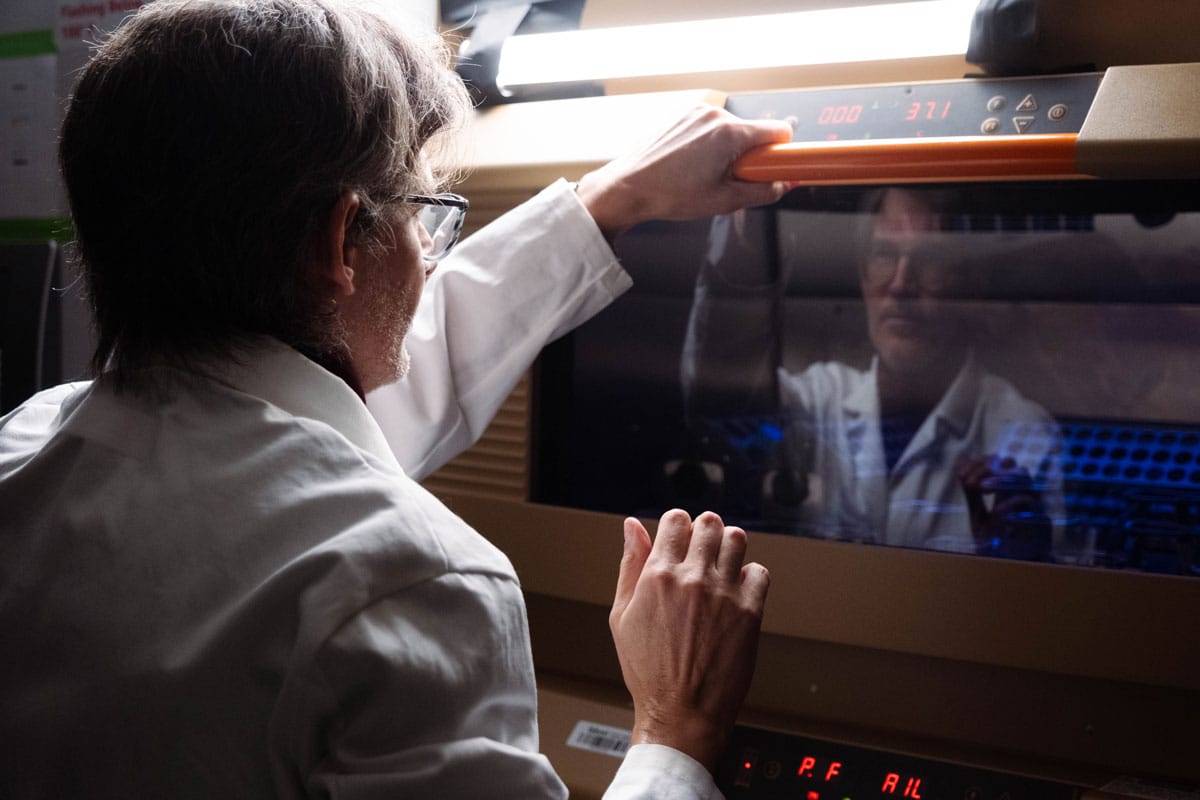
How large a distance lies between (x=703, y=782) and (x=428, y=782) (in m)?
0.24

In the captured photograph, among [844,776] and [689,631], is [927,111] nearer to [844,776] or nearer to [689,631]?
[689,631]

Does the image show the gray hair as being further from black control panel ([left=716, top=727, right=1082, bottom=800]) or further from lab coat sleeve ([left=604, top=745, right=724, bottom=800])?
black control panel ([left=716, top=727, right=1082, bottom=800])

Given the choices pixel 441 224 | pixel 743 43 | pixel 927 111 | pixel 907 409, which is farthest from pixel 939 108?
pixel 441 224

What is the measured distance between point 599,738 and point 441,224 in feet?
1.87

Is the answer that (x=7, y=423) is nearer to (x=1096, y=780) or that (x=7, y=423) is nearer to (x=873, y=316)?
(x=873, y=316)

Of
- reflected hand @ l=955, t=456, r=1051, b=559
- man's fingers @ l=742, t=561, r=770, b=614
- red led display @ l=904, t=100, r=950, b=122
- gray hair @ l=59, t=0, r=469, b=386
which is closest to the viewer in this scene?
gray hair @ l=59, t=0, r=469, b=386

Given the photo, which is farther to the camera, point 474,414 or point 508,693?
point 474,414

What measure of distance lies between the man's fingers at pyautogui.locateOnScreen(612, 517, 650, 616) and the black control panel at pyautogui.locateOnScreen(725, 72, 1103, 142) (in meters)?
0.41

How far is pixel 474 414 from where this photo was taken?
123 centimetres

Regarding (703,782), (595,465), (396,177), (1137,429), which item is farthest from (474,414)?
(1137,429)

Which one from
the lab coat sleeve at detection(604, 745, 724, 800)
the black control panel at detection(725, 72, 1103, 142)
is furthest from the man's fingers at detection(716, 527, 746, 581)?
the black control panel at detection(725, 72, 1103, 142)

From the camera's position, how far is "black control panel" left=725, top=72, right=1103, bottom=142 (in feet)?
3.07

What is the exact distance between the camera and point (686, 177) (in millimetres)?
1070

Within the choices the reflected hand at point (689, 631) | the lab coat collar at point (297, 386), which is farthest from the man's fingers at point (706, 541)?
the lab coat collar at point (297, 386)
